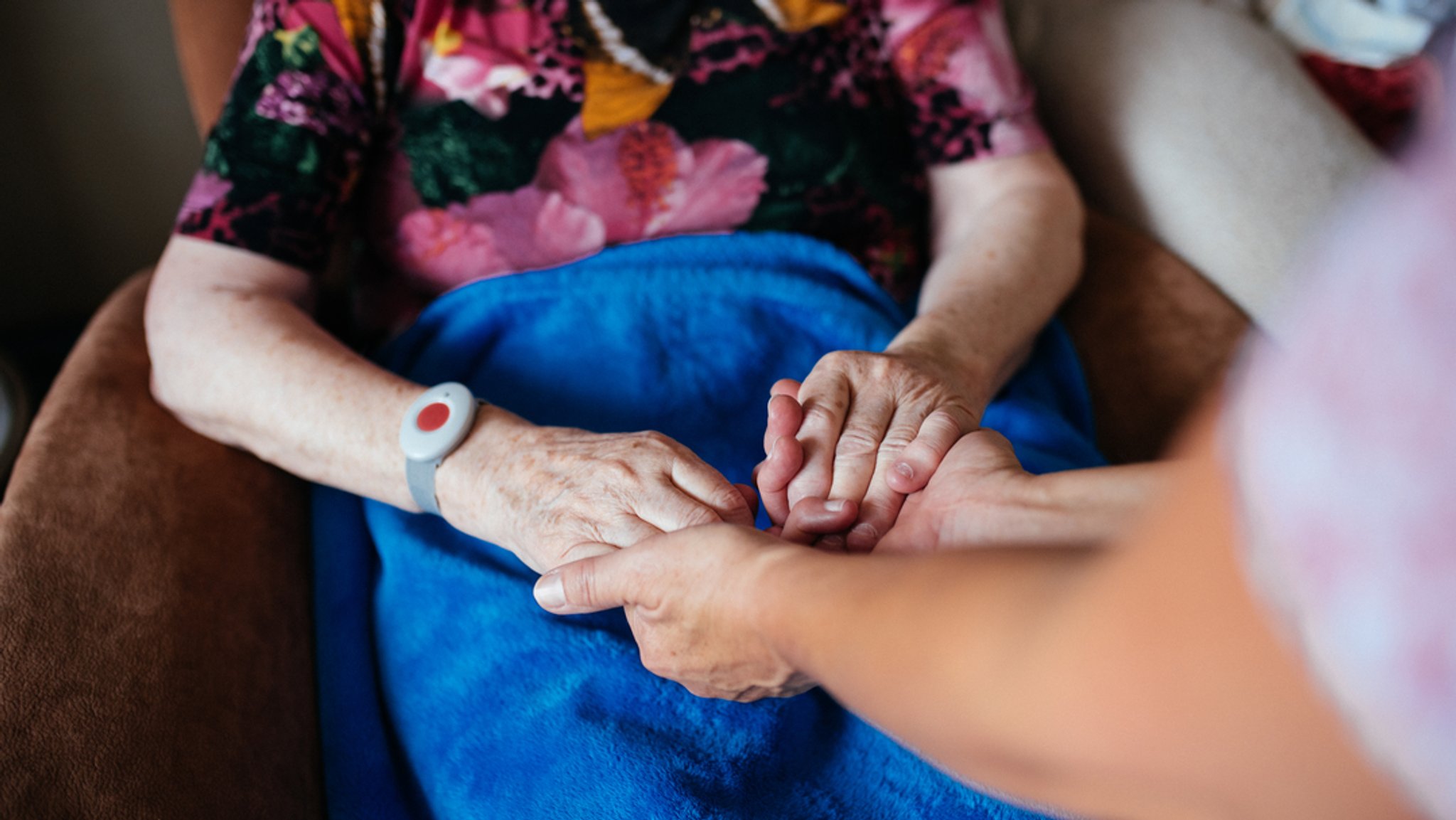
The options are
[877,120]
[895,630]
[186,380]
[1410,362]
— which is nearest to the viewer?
[1410,362]

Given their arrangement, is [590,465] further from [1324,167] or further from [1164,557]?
[1324,167]

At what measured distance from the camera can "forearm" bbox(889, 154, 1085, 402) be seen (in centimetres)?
83

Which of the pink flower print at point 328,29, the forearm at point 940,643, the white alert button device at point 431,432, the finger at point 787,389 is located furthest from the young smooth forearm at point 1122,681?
the pink flower print at point 328,29

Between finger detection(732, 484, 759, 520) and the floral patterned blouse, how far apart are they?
0.39 meters

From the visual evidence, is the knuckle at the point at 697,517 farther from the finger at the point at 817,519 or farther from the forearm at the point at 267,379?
the forearm at the point at 267,379

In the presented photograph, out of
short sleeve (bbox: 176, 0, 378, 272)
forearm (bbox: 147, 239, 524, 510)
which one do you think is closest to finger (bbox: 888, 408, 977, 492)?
forearm (bbox: 147, 239, 524, 510)

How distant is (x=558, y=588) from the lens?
1.97ft

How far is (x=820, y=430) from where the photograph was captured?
663 mm

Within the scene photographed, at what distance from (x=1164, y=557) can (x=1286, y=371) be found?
70 millimetres

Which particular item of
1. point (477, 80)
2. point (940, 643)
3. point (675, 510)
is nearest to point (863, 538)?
point (675, 510)

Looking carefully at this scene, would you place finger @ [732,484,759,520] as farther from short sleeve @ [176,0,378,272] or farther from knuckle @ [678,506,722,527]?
short sleeve @ [176,0,378,272]

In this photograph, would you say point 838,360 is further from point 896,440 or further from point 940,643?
point 940,643

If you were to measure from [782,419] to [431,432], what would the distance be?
29 cm

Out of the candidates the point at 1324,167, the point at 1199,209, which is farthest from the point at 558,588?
the point at 1324,167
